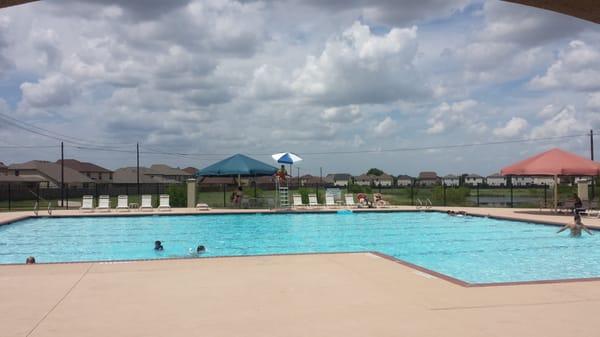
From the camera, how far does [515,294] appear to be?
5.55 m

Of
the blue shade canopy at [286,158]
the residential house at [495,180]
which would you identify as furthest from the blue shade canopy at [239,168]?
the residential house at [495,180]


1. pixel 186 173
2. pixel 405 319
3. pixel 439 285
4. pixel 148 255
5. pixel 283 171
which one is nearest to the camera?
pixel 405 319

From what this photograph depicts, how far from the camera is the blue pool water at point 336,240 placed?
994cm

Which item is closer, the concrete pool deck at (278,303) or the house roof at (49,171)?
the concrete pool deck at (278,303)

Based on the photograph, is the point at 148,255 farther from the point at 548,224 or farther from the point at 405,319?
the point at 548,224

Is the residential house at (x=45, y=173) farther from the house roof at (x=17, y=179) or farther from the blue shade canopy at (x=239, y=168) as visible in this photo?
the blue shade canopy at (x=239, y=168)

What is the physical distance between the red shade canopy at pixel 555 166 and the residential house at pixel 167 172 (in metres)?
78.1

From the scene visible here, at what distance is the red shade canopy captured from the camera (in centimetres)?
1797

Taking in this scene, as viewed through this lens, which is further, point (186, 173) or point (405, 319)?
point (186, 173)

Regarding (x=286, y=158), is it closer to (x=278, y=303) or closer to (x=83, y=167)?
(x=278, y=303)

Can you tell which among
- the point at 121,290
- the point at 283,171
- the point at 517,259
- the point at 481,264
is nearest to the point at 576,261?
the point at 517,259

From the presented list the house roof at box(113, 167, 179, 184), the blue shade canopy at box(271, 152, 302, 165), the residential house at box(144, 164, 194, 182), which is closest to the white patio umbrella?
the blue shade canopy at box(271, 152, 302, 165)

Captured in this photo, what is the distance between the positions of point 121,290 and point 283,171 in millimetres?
16952

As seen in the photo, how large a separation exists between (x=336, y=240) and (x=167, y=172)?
8585 centimetres
